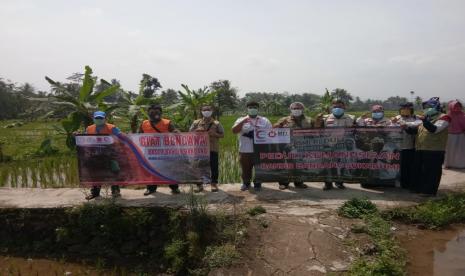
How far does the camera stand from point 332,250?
4328mm

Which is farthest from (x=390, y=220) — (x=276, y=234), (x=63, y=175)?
(x=63, y=175)

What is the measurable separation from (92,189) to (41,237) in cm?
110

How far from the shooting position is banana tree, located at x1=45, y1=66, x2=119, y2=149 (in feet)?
23.2

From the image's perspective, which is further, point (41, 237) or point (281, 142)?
point (281, 142)

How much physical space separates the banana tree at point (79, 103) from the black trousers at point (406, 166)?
5.86 metres

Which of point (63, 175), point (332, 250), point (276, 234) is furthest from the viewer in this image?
point (63, 175)

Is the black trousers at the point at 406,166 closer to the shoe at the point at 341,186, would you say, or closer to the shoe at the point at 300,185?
the shoe at the point at 341,186

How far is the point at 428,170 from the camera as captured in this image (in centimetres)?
584

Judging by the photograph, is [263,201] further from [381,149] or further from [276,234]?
[381,149]

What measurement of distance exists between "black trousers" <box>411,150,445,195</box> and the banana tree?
6041 millimetres

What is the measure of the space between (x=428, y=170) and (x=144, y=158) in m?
Answer: 4.82

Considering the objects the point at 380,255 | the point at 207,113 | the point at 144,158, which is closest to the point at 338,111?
the point at 207,113

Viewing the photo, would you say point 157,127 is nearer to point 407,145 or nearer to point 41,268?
point 41,268

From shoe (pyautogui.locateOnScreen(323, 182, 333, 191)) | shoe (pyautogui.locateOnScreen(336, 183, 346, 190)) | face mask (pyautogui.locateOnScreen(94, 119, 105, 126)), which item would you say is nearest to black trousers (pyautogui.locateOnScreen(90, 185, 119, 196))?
face mask (pyautogui.locateOnScreen(94, 119, 105, 126))
